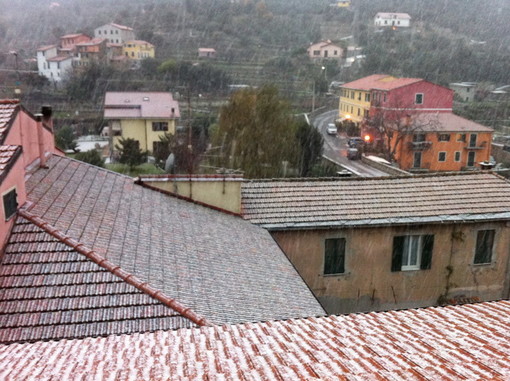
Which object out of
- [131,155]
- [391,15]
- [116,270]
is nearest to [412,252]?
[116,270]

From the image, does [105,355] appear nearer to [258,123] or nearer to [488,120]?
[258,123]

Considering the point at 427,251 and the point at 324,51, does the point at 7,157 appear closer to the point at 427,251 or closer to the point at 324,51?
the point at 427,251

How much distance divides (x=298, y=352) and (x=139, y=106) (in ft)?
128

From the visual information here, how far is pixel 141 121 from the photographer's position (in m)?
39.7

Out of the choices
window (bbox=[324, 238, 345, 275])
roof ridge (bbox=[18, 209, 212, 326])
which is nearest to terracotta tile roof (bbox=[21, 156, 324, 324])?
roof ridge (bbox=[18, 209, 212, 326])

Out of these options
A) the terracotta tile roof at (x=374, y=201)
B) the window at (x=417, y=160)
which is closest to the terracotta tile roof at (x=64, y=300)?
the terracotta tile roof at (x=374, y=201)

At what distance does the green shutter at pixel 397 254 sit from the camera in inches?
475

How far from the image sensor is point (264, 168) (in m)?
27.3

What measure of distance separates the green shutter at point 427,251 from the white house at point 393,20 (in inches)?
4784

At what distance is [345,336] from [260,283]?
3.21 metres

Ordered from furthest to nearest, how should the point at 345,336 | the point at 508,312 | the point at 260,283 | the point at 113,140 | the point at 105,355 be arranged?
1. the point at 113,140
2. the point at 260,283
3. the point at 508,312
4. the point at 345,336
5. the point at 105,355

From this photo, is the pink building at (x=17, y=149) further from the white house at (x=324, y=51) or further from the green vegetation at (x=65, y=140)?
the white house at (x=324, y=51)

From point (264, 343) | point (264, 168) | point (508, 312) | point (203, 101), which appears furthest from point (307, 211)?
point (203, 101)

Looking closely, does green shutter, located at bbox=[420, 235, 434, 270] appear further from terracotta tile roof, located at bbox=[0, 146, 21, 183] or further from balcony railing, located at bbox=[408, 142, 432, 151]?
balcony railing, located at bbox=[408, 142, 432, 151]
